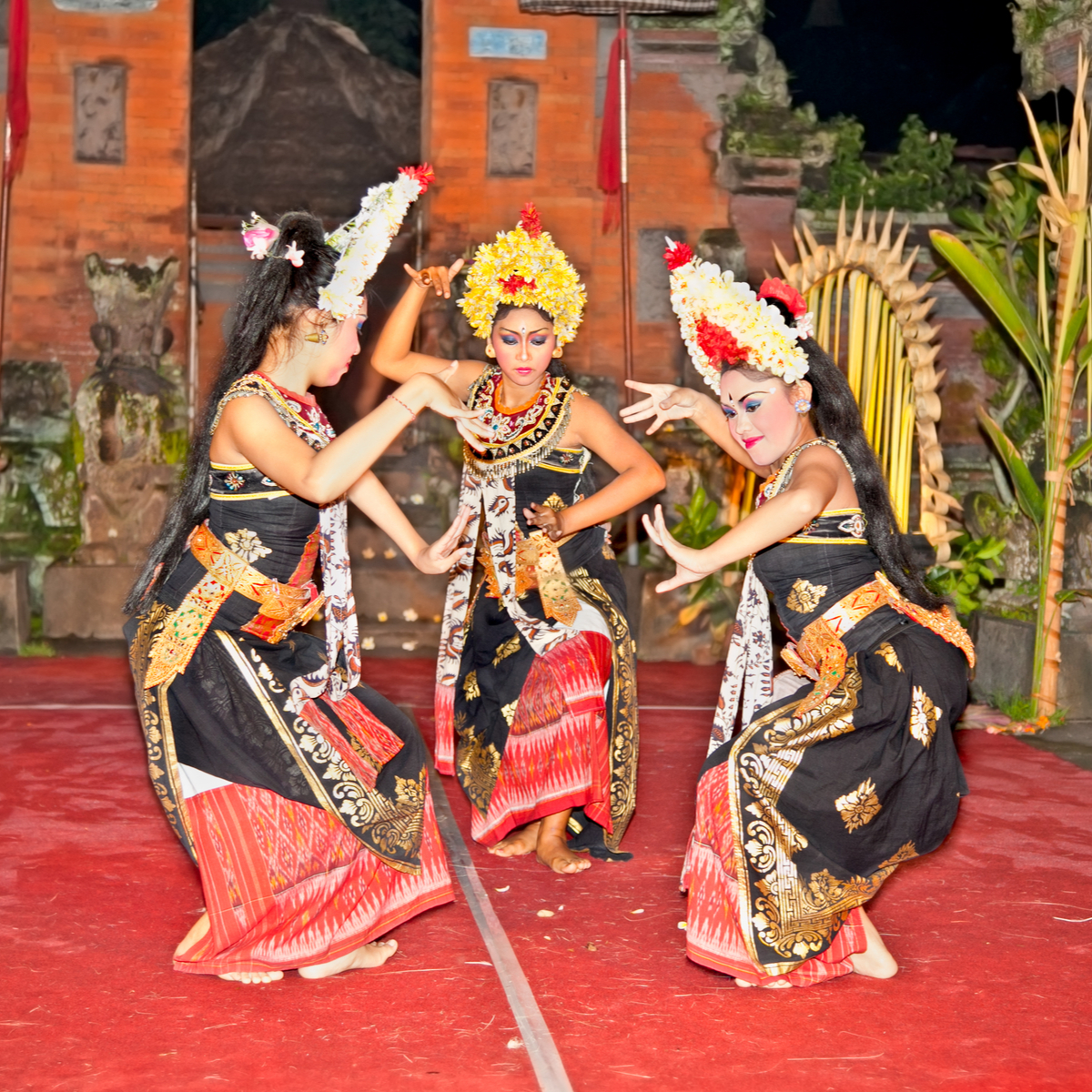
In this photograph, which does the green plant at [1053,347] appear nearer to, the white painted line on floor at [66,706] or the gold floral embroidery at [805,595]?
the gold floral embroidery at [805,595]

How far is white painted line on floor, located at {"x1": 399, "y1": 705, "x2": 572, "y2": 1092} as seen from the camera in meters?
2.97

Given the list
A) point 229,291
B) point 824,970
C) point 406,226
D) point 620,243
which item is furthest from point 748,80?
point 824,970

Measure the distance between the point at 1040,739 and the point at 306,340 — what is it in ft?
13.1

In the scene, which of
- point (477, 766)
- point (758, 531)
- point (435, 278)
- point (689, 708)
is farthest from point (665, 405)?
point (689, 708)

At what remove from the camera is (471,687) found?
4699 mm

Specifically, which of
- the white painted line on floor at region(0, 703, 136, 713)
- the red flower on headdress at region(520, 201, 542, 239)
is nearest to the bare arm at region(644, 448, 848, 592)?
the red flower on headdress at region(520, 201, 542, 239)

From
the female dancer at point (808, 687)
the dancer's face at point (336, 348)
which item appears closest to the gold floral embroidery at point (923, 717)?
the female dancer at point (808, 687)

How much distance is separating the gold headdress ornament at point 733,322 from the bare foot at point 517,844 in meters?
1.61

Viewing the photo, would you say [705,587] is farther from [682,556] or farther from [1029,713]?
[682,556]

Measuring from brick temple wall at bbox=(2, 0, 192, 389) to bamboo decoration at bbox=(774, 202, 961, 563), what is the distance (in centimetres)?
439

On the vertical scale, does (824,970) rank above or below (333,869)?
below

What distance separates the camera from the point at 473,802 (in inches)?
182

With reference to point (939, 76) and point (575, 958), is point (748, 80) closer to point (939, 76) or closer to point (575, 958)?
point (939, 76)

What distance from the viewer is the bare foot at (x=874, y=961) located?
139 inches
